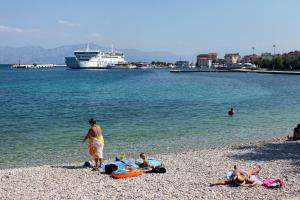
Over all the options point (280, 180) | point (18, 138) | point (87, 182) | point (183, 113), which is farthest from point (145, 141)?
point (183, 113)

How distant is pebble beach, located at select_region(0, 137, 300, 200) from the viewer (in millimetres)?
10484

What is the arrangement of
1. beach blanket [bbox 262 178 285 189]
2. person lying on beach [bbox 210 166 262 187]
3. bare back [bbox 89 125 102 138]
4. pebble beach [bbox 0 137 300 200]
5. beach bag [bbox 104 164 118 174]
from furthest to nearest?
bare back [bbox 89 125 102 138]
beach bag [bbox 104 164 118 174]
person lying on beach [bbox 210 166 262 187]
beach blanket [bbox 262 178 285 189]
pebble beach [bbox 0 137 300 200]

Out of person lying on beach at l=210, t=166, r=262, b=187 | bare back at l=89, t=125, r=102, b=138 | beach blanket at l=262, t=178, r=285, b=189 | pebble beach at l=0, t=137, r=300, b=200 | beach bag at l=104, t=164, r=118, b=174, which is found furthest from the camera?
bare back at l=89, t=125, r=102, b=138

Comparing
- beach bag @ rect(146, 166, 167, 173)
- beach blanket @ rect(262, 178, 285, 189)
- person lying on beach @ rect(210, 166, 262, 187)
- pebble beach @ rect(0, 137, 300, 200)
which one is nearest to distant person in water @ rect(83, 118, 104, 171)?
pebble beach @ rect(0, 137, 300, 200)

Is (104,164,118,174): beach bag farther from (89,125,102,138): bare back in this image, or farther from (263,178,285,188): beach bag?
(263,178,285,188): beach bag

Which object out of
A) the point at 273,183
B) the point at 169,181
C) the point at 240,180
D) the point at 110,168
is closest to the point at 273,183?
the point at 273,183

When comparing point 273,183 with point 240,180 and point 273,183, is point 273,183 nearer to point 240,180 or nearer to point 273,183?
point 273,183

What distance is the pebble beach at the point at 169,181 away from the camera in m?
10.5

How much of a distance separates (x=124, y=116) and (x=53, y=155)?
13.3 m

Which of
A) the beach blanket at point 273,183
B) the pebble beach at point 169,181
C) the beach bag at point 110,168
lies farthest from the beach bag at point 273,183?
the beach bag at point 110,168

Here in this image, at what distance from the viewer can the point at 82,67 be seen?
7500 inches

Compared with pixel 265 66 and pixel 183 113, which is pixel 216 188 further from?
pixel 265 66

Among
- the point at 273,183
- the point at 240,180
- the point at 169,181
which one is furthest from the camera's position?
the point at 169,181

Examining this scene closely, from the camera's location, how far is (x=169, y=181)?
11750mm
